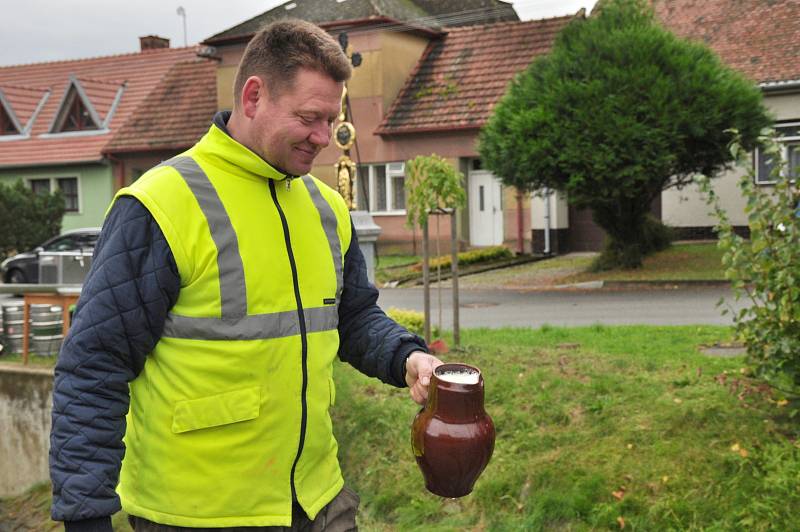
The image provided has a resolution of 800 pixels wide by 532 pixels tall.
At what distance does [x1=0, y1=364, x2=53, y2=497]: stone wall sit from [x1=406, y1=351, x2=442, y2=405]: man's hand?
6974mm

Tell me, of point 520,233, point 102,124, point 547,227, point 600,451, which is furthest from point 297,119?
point 102,124

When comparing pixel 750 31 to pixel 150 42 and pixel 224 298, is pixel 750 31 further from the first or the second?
pixel 224 298

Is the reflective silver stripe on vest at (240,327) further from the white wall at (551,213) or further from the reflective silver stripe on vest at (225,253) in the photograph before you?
the white wall at (551,213)

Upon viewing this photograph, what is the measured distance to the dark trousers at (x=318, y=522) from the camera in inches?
107

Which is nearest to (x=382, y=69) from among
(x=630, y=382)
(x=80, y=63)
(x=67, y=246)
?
(x=67, y=246)

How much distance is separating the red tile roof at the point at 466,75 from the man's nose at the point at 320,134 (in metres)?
22.2

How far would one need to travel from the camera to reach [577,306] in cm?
Answer: 1480

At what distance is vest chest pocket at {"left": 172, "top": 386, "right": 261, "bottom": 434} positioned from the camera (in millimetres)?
2609

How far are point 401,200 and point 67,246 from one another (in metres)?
9.22

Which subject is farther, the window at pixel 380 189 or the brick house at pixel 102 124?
the brick house at pixel 102 124

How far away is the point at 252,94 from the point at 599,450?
152 inches

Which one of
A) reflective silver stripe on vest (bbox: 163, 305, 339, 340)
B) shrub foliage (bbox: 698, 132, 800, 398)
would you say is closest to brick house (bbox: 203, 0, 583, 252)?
shrub foliage (bbox: 698, 132, 800, 398)

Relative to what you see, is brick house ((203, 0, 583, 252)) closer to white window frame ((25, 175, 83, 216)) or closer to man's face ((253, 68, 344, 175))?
white window frame ((25, 175, 83, 216))

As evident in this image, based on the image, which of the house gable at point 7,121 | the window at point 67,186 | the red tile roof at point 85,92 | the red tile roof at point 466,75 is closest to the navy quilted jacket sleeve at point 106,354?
the red tile roof at point 466,75
